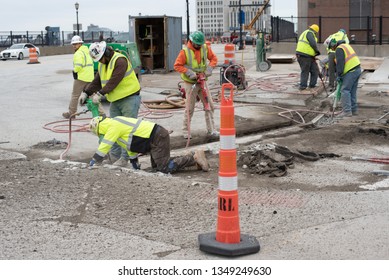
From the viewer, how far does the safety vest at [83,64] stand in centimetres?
1384

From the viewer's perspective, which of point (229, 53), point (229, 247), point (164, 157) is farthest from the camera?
point (229, 53)

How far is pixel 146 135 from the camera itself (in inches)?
349

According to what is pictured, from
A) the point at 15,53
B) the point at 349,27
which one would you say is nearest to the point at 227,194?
the point at 349,27

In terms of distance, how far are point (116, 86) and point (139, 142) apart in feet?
4.13

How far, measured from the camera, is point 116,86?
9695 millimetres

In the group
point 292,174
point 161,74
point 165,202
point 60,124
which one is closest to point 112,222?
point 165,202

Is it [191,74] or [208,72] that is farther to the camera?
[208,72]

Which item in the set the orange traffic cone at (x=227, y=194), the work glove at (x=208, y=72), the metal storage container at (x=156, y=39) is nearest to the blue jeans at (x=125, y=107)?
the work glove at (x=208, y=72)

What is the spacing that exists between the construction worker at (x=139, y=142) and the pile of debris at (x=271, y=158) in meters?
0.67

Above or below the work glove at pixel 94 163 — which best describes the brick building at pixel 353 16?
above

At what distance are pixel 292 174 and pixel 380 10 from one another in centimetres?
3158

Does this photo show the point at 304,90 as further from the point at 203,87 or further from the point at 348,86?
the point at 203,87

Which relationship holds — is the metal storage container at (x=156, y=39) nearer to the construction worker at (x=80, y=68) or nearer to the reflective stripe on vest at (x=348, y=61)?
the construction worker at (x=80, y=68)

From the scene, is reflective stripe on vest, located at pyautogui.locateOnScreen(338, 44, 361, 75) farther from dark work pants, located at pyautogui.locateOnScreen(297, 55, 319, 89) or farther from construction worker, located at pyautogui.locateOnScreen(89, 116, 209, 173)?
construction worker, located at pyautogui.locateOnScreen(89, 116, 209, 173)
